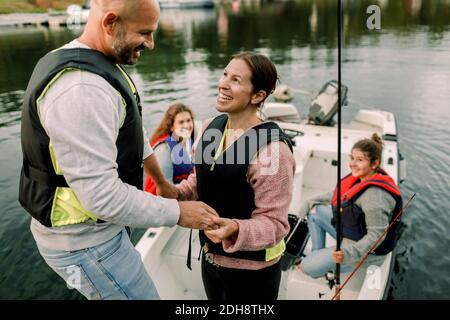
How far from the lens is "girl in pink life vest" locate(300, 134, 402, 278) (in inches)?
134

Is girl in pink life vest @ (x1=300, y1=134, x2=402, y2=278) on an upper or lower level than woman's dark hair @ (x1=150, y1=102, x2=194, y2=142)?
lower

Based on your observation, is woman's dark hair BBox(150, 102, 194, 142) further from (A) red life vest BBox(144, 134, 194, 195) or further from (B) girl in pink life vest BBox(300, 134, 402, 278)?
(B) girl in pink life vest BBox(300, 134, 402, 278)

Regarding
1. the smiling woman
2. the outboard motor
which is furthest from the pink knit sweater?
the outboard motor

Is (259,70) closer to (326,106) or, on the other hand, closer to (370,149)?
(370,149)

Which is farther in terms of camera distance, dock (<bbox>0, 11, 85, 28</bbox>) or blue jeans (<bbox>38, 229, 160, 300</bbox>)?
dock (<bbox>0, 11, 85, 28</bbox>)

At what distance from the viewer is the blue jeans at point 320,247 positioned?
374cm

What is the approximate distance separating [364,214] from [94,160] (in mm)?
2921

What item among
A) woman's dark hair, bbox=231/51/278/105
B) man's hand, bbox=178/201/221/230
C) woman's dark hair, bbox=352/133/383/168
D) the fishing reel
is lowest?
the fishing reel

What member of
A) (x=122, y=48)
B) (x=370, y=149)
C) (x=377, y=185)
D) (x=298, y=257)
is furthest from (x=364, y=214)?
(x=122, y=48)

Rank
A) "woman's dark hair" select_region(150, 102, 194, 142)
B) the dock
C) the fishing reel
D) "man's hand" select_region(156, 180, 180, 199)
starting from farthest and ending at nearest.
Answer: the dock, "woman's dark hair" select_region(150, 102, 194, 142), the fishing reel, "man's hand" select_region(156, 180, 180, 199)

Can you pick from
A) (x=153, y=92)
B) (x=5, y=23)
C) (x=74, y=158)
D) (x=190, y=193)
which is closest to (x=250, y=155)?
(x=190, y=193)

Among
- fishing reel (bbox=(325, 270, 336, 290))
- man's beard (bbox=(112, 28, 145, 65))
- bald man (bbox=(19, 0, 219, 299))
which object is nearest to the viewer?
bald man (bbox=(19, 0, 219, 299))

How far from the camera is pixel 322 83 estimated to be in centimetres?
1678

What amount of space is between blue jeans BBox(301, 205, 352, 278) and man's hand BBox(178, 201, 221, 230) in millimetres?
2397
